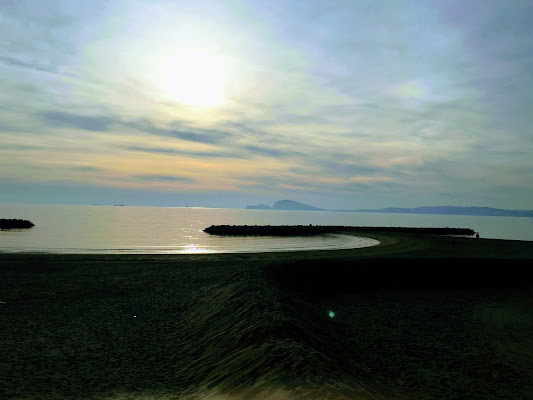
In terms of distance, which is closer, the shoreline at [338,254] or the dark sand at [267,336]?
the dark sand at [267,336]

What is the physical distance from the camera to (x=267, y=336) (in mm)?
10688

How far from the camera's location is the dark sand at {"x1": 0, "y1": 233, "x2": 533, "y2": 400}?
Result: 29.8 ft

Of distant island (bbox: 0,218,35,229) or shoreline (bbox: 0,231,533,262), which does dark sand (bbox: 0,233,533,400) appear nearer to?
shoreline (bbox: 0,231,533,262)

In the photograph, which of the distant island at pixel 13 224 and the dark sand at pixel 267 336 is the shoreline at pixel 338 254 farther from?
the distant island at pixel 13 224

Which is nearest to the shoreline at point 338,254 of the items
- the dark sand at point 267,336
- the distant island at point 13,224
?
the dark sand at point 267,336

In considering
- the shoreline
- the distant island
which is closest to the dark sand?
the shoreline

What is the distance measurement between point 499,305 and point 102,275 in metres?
23.3

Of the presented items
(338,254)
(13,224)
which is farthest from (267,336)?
(13,224)

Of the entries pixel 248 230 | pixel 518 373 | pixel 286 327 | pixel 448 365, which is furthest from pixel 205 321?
pixel 248 230

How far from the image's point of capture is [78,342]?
41.0 ft

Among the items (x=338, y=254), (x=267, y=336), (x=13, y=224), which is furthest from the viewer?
(x=13, y=224)

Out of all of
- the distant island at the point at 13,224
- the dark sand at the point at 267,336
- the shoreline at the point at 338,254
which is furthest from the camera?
the distant island at the point at 13,224

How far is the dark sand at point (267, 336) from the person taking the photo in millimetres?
9086

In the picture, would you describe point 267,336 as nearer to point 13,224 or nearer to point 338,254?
point 338,254
